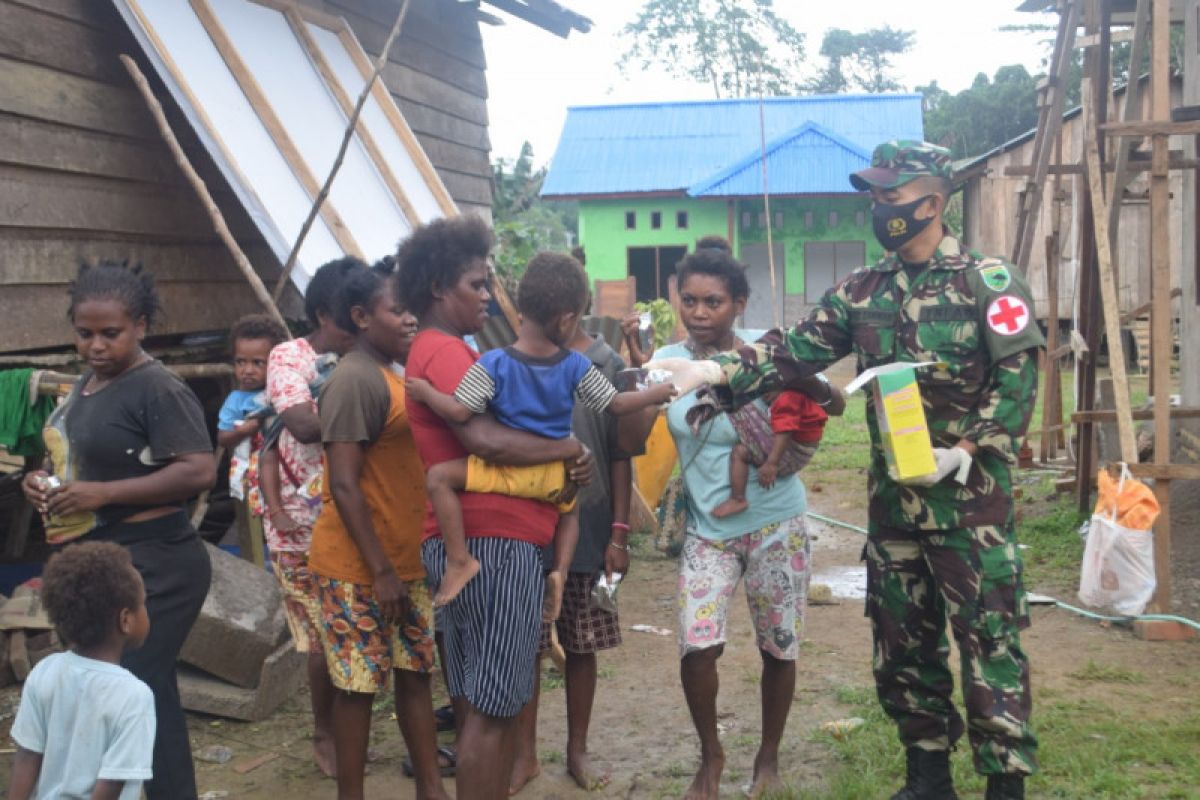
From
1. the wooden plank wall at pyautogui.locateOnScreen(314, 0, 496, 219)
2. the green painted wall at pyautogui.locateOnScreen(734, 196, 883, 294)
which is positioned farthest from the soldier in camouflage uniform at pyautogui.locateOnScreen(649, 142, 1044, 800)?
the green painted wall at pyautogui.locateOnScreen(734, 196, 883, 294)

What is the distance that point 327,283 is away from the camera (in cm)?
438

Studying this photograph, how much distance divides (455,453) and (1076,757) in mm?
2690

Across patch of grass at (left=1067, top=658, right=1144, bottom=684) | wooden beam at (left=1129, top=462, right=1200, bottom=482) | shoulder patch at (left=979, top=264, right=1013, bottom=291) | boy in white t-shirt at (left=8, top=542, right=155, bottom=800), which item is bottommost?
patch of grass at (left=1067, top=658, right=1144, bottom=684)

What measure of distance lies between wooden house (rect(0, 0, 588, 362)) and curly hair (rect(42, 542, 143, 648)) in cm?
308

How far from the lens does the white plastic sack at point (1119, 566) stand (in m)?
5.88

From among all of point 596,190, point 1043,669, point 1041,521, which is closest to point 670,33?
point 596,190

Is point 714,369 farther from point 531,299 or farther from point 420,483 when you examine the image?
point 420,483

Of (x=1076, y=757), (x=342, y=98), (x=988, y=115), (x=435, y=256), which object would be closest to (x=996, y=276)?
(x=435, y=256)

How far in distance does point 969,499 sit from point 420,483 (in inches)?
67.4

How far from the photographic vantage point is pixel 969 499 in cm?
365

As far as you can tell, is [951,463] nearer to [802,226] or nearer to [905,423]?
[905,423]

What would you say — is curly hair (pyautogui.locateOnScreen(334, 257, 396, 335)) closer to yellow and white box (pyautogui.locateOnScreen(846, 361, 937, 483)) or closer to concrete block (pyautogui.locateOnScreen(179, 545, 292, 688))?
yellow and white box (pyautogui.locateOnScreen(846, 361, 937, 483))

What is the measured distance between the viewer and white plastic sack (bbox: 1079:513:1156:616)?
19.3 ft

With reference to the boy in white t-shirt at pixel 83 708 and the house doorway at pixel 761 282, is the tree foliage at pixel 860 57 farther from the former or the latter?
the boy in white t-shirt at pixel 83 708
